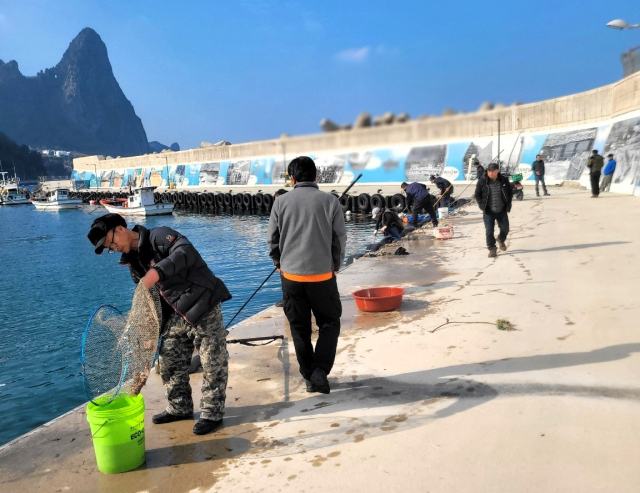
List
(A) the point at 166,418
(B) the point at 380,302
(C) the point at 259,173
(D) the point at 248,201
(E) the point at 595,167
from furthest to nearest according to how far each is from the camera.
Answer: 1. (C) the point at 259,173
2. (D) the point at 248,201
3. (E) the point at 595,167
4. (B) the point at 380,302
5. (A) the point at 166,418

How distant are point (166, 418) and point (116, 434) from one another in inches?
28.8

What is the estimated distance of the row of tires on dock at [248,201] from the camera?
27125mm

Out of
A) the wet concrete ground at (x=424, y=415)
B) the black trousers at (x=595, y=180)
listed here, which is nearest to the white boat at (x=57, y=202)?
the black trousers at (x=595, y=180)

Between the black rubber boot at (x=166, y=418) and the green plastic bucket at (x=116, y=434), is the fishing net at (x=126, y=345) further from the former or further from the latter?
the black rubber boot at (x=166, y=418)

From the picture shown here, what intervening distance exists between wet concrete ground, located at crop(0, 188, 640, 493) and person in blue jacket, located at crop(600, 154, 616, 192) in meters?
14.6

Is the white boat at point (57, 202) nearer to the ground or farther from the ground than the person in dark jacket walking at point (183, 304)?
farther from the ground

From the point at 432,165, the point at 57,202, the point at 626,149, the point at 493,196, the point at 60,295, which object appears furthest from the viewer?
the point at 57,202

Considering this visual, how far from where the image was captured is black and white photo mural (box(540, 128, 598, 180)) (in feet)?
81.5

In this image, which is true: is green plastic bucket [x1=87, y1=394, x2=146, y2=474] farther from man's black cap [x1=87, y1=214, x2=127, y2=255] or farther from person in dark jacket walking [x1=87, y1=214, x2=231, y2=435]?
man's black cap [x1=87, y1=214, x2=127, y2=255]

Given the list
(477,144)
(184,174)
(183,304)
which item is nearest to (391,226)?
(183,304)

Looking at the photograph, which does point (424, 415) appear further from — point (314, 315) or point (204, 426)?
point (204, 426)

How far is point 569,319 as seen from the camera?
534 centimetres

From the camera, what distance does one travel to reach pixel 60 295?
47.0 feet

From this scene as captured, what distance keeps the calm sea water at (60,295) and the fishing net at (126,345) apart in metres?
3.65
